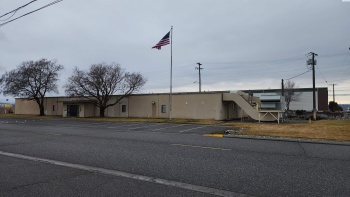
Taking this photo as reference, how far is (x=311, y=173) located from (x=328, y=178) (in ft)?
1.55

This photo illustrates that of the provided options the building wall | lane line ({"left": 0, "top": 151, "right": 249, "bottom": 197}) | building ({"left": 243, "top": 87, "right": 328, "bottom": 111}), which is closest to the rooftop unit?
lane line ({"left": 0, "top": 151, "right": 249, "bottom": 197})

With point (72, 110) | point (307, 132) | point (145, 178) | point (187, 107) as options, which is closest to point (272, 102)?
point (187, 107)

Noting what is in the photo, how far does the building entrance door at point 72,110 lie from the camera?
146ft

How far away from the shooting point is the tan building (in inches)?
1282

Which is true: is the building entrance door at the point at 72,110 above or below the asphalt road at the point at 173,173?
above

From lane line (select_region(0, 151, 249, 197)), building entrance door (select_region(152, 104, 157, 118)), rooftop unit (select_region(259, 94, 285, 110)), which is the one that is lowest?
lane line (select_region(0, 151, 249, 197))

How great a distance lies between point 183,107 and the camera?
36.6 m

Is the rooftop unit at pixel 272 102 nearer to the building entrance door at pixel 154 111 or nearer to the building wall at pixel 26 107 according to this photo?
the building entrance door at pixel 154 111

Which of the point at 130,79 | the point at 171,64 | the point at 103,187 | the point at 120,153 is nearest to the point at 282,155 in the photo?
the point at 120,153

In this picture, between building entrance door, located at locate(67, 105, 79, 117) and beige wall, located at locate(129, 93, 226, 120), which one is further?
building entrance door, located at locate(67, 105, 79, 117)

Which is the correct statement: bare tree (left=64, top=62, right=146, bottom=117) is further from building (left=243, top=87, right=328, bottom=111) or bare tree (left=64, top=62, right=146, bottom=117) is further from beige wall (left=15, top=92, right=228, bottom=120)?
building (left=243, top=87, right=328, bottom=111)

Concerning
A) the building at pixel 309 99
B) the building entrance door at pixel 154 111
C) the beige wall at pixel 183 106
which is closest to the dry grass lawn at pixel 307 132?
the beige wall at pixel 183 106

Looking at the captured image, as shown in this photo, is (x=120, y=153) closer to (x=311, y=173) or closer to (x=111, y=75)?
(x=311, y=173)

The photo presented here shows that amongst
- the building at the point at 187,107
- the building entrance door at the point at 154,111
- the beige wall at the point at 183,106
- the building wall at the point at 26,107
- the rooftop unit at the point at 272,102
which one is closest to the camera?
the rooftop unit at the point at 272,102
